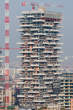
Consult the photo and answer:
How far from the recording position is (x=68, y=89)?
562 feet

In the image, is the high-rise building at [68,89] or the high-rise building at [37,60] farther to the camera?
the high-rise building at [68,89]

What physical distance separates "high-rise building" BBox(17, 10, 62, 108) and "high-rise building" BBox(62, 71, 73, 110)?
4.60 metres

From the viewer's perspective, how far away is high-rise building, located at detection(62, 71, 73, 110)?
551ft

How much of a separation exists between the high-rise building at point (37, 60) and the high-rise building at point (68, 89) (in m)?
4.60

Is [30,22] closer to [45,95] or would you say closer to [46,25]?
[46,25]

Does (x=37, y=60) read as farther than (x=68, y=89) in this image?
No

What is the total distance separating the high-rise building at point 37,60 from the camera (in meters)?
162

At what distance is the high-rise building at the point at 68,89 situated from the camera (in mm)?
168000

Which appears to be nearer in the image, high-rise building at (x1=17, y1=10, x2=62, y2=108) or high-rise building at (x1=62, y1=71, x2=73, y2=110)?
high-rise building at (x1=17, y1=10, x2=62, y2=108)

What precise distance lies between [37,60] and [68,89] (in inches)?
481

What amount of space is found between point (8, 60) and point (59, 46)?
17210 millimetres

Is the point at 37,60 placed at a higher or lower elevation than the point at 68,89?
higher

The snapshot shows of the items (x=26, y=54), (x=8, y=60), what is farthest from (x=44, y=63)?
(x=8, y=60)

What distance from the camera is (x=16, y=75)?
576 ft
